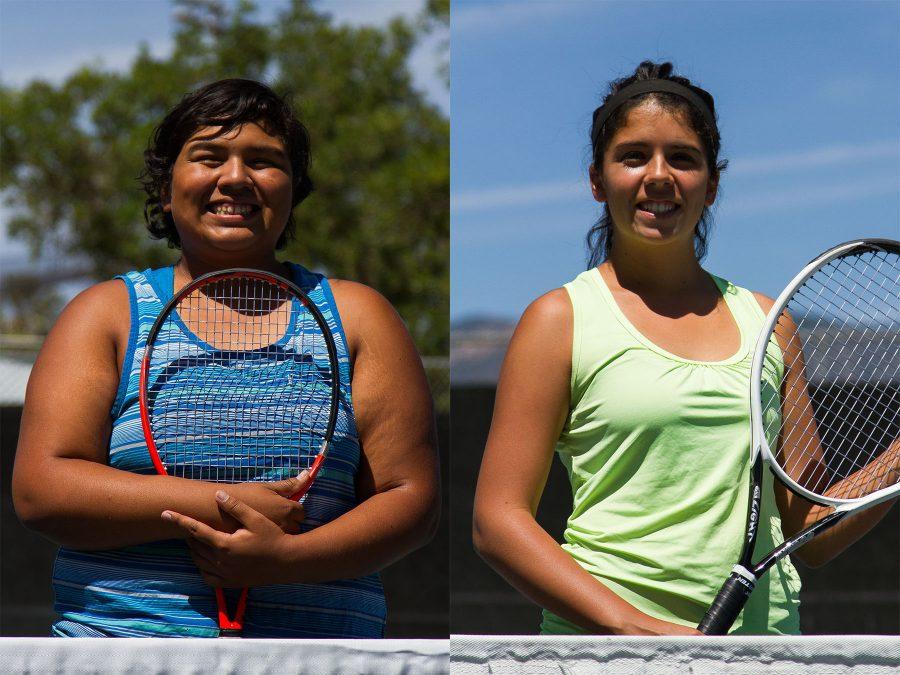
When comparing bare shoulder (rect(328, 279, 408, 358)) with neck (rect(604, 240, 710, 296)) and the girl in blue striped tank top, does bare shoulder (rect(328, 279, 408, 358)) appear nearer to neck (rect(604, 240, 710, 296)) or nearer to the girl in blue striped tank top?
the girl in blue striped tank top

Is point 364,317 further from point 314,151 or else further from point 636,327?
point 314,151

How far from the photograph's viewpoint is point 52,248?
1041 cm

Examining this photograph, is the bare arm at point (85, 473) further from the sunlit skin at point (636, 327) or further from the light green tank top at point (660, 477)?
the light green tank top at point (660, 477)

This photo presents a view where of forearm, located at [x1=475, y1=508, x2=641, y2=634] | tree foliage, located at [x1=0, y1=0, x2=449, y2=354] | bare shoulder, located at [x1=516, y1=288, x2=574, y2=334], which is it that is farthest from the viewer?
tree foliage, located at [x1=0, y1=0, x2=449, y2=354]

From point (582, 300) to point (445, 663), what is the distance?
59cm

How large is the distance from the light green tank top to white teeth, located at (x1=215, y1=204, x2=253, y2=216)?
20.7 inches

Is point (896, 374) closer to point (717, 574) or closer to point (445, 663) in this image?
point (717, 574)

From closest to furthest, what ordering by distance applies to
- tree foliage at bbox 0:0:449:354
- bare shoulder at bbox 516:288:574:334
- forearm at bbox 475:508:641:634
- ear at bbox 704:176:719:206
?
1. forearm at bbox 475:508:641:634
2. bare shoulder at bbox 516:288:574:334
3. ear at bbox 704:176:719:206
4. tree foliage at bbox 0:0:449:354

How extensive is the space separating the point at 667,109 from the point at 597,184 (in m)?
0.15

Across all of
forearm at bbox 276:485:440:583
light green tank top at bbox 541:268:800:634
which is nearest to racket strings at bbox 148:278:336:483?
forearm at bbox 276:485:440:583

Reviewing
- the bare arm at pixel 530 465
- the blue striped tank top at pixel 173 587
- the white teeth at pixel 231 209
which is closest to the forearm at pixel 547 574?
the bare arm at pixel 530 465

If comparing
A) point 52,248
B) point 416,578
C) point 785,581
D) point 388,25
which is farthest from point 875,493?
point 52,248

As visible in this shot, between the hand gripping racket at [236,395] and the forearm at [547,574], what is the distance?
0.27 metres

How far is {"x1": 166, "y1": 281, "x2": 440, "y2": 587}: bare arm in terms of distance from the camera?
1651 millimetres
